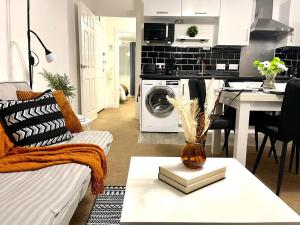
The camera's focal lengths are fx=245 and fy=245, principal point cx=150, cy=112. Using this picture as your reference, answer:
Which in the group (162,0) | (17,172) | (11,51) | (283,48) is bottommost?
(17,172)

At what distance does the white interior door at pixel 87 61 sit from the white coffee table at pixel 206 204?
10.4 feet

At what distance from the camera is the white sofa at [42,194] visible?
84 cm

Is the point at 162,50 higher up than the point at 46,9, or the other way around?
the point at 46,9

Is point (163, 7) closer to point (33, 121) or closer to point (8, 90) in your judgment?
point (8, 90)

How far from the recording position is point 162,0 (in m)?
3.97

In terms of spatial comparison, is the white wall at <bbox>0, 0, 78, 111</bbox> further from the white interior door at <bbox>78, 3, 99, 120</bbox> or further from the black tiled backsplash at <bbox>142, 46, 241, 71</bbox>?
the black tiled backsplash at <bbox>142, 46, 241, 71</bbox>

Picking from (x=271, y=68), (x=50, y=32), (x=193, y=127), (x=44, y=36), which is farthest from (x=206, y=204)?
(x=50, y=32)

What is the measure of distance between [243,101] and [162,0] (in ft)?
8.66

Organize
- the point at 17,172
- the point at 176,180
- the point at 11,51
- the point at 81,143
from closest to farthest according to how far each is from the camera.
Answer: the point at 176,180 < the point at 17,172 < the point at 81,143 < the point at 11,51

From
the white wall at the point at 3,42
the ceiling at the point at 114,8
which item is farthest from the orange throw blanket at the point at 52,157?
the ceiling at the point at 114,8

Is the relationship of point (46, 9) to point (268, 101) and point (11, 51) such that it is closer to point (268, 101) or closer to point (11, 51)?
point (11, 51)

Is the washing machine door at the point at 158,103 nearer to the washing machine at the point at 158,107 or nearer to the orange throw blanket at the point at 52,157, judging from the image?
the washing machine at the point at 158,107

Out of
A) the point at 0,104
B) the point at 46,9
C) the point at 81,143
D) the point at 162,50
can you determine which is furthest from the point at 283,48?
the point at 0,104

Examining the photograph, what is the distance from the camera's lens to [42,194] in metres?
1.00
